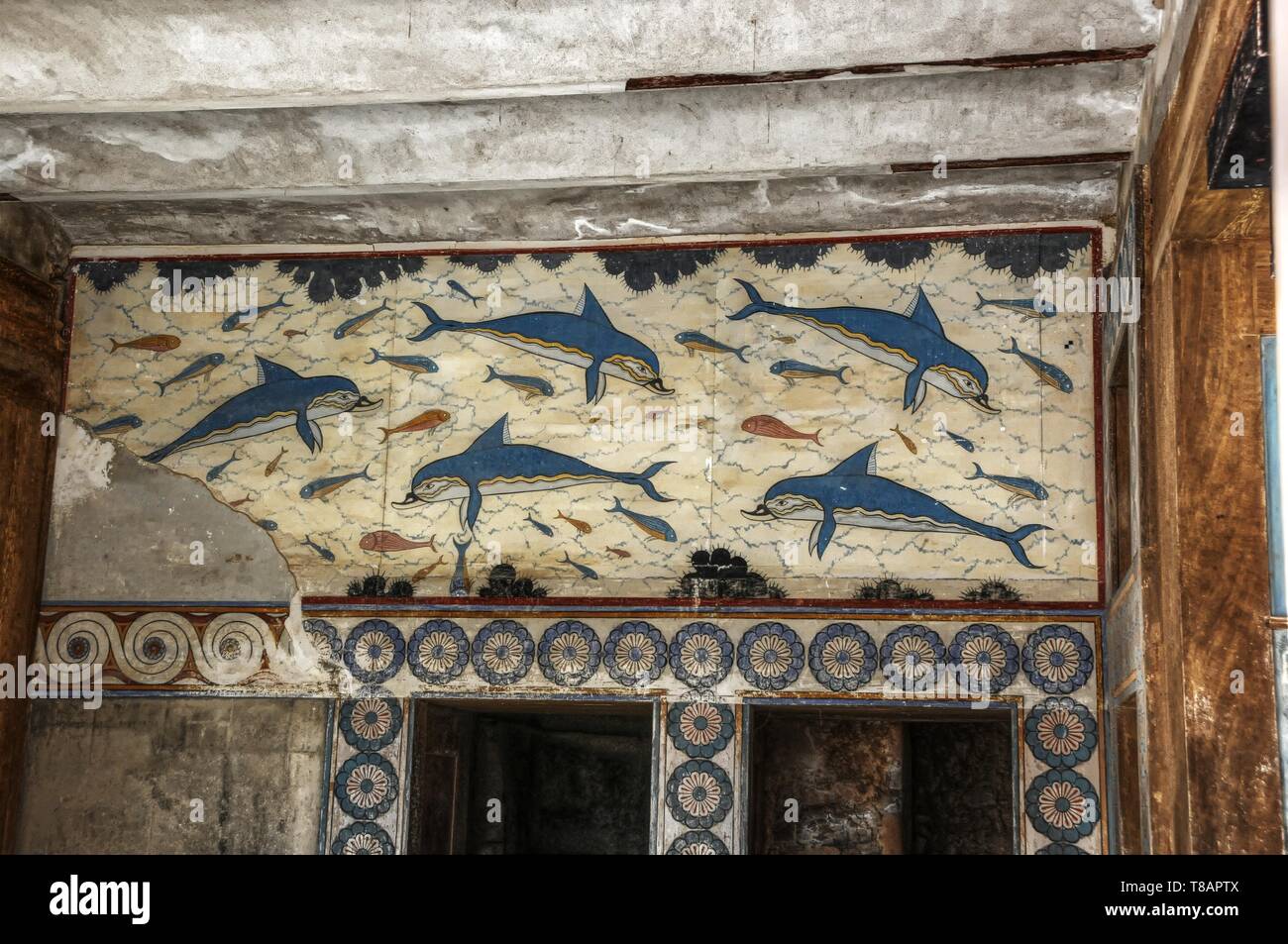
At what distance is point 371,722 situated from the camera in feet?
19.8

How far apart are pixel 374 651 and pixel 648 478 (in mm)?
1469

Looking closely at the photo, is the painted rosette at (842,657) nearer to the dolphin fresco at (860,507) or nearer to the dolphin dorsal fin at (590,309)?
the dolphin fresco at (860,507)

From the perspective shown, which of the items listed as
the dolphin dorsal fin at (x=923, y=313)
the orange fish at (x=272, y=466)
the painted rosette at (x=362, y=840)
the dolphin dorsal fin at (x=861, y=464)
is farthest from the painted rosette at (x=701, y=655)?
the orange fish at (x=272, y=466)

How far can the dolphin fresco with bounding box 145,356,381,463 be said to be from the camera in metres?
6.44

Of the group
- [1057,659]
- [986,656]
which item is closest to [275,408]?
[986,656]

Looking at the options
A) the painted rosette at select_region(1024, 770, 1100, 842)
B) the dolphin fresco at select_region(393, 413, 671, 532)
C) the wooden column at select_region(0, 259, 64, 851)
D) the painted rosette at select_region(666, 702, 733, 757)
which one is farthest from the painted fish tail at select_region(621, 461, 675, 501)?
the wooden column at select_region(0, 259, 64, 851)

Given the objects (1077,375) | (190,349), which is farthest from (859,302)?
(190,349)

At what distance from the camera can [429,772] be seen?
620 centimetres

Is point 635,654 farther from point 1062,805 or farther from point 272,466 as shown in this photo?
point 272,466

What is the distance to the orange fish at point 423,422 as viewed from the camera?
6.36m

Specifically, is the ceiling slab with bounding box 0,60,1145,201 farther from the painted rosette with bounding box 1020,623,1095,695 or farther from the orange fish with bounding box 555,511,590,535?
the painted rosette with bounding box 1020,623,1095,695

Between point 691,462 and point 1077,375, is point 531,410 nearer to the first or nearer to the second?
point 691,462
